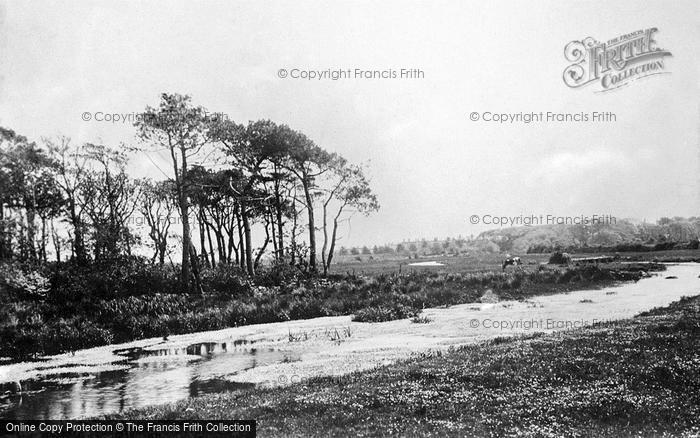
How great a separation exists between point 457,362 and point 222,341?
48.0 ft

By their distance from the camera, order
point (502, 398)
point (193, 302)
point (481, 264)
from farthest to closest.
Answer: point (481, 264), point (193, 302), point (502, 398)

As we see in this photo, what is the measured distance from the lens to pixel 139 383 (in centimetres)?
1823

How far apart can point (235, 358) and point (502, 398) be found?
13243mm

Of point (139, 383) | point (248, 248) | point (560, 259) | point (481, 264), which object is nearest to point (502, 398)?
point (139, 383)

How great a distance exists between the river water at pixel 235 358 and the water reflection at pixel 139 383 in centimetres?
3

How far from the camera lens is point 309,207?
49375 mm

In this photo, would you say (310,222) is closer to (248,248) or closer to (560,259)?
(248,248)

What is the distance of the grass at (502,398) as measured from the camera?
35.3 ft

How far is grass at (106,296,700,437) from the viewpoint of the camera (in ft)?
35.3

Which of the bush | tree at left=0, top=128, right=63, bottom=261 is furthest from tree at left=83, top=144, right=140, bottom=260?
the bush

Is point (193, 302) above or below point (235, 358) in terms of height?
above

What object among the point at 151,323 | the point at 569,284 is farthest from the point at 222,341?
the point at 569,284

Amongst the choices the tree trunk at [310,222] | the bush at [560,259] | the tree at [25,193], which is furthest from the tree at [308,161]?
the bush at [560,259]

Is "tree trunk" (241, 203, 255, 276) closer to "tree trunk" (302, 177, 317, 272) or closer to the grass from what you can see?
"tree trunk" (302, 177, 317, 272)
